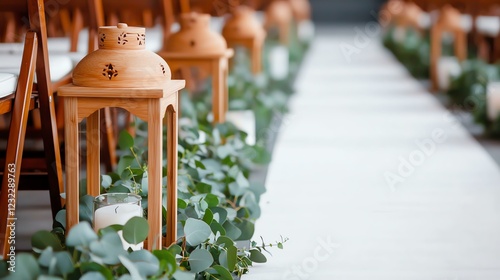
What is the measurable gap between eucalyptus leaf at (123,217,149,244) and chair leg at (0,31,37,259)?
1.17 ft

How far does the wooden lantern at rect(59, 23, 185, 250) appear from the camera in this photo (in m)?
1.62

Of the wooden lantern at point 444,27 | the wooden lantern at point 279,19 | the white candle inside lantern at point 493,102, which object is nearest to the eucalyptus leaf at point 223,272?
the white candle inside lantern at point 493,102

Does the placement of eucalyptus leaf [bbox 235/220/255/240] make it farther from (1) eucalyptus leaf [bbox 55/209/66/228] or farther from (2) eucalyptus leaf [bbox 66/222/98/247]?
(2) eucalyptus leaf [bbox 66/222/98/247]

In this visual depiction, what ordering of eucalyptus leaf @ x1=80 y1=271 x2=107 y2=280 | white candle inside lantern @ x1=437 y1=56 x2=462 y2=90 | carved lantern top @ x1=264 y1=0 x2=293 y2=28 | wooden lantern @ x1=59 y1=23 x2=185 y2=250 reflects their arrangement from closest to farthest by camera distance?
1. eucalyptus leaf @ x1=80 y1=271 x2=107 y2=280
2. wooden lantern @ x1=59 y1=23 x2=185 y2=250
3. white candle inside lantern @ x1=437 y1=56 x2=462 y2=90
4. carved lantern top @ x1=264 y1=0 x2=293 y2=28

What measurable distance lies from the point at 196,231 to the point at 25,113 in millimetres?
496

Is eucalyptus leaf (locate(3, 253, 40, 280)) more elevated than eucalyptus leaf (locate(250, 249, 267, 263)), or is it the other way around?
eucalyptus leaf (locate(3, 253, 40, 280))

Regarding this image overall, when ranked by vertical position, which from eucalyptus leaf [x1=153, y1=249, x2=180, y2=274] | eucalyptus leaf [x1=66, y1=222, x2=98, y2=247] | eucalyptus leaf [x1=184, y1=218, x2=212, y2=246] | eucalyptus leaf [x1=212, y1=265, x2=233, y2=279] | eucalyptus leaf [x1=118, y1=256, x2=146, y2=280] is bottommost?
eucalyptus leaf [x1=212, y1=265, x2=233, y2=279]

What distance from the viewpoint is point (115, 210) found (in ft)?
5.43

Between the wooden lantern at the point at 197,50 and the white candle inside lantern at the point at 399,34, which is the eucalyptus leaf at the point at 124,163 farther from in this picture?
the white candle inside lantern at the point at 399,34

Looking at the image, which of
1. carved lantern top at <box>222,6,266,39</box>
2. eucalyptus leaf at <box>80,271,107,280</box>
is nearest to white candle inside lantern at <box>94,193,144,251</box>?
eucalyptus leaf at <box>80,271,107,280</box>

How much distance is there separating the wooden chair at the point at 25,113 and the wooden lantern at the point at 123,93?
169 mm

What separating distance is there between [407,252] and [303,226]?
0.36m

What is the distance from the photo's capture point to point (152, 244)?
1688 mm

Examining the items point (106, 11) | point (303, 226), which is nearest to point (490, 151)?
point (303, 226)
